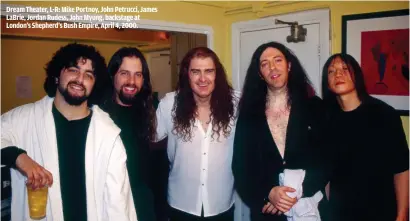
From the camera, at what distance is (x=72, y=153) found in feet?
4.66

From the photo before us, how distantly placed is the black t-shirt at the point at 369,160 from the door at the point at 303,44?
952mm

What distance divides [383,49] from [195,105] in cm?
125

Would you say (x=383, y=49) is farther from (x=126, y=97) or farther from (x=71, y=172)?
(x=71, y=172)

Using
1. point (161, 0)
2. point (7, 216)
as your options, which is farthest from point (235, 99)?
point (7, 216)

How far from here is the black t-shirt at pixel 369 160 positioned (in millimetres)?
1540

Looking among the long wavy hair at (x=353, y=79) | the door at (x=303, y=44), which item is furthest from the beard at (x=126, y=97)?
the door at (x=303, y=44)

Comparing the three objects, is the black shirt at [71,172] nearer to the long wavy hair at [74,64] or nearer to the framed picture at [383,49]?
the long wavy hair at [74,64]

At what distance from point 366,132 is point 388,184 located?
0.26 m

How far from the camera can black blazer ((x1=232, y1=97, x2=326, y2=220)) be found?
64.1 inches

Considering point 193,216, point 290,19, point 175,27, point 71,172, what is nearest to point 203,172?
point 193,216

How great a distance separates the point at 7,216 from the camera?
1491 millimetres

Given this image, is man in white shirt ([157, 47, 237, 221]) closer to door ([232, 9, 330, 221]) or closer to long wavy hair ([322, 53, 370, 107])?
long wavy hair ([322, 53, 370, 107])

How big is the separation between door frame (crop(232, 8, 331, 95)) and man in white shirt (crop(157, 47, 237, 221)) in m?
0.96

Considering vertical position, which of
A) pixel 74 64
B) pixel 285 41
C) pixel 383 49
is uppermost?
pixel 285 41
